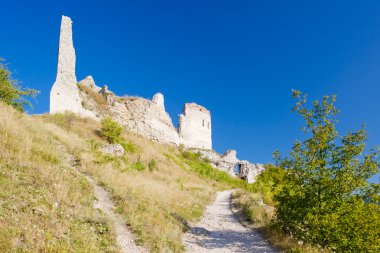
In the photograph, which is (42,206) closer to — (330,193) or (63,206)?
(63,206)

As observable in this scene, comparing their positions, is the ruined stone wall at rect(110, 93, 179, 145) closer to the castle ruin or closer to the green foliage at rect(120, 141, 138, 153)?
the castle ruin

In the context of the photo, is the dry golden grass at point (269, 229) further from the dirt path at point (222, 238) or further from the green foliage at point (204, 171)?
the green foliage at point (204, 171)

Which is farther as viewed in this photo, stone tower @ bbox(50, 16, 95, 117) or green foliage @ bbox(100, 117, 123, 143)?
stone tower @ bbox(50, 16, 95, 117)

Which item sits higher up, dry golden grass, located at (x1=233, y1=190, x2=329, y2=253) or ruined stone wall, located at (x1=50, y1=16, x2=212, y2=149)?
ruined stone wall, located at (x1=50, y1=16, x2=212, y2=149)

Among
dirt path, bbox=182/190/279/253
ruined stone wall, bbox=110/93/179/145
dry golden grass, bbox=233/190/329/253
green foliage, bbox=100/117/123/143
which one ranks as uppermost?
ruined stone wall, bbox=110/93/179/145

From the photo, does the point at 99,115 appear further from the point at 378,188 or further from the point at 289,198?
the point at 378,188

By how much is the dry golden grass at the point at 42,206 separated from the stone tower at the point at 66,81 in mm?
19316

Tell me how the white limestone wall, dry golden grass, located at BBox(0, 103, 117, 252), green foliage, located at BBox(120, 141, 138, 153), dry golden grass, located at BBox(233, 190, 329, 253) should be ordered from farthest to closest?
the white limestone wall, green foliage, located at BBox(120, 141, 138, 153), dry golden grass, located at BBox(233, 190, 329, 253), dry golden grass, located at BBox(0, 103, 117, 252)

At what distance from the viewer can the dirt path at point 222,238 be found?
1009cm

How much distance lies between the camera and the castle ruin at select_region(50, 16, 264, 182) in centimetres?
3062

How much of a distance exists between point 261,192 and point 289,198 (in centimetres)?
1308

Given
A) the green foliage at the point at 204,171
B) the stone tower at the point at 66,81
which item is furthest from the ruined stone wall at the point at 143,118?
the stone tower at the point at 66,81

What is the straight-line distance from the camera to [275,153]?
32.8 ft

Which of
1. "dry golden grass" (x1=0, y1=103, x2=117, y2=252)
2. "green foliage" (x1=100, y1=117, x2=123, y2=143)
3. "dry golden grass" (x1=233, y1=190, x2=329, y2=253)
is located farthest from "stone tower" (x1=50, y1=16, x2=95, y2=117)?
"dry golden grass" (x1=233, y1=190, x2=329, y2=253)
